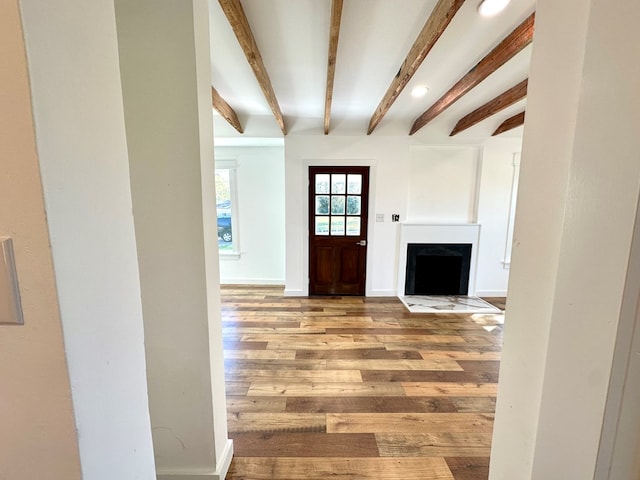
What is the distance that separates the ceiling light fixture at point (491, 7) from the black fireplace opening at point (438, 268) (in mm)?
2862

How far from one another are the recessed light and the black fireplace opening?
2.02 meters

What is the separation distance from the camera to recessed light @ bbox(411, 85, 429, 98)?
8.77ft

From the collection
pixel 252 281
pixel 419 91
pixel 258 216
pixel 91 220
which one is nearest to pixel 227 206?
pixel 258 216

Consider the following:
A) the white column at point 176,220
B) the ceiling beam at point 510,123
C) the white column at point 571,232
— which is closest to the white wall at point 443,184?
the ceiling beam at point 510,123

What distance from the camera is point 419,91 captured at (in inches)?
108

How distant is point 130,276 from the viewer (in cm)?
61

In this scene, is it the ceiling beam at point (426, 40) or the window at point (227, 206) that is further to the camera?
the window at point (227, 206)

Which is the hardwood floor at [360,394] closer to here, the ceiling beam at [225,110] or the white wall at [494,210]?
the white wall at [494,210]

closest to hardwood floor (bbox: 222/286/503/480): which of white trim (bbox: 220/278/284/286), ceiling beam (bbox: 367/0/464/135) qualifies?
white trim (bbox: 220/278/284/286)

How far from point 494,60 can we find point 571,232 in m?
2.01

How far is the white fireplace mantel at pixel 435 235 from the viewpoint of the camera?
4055 millimetres

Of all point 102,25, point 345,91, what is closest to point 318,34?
point 345,91

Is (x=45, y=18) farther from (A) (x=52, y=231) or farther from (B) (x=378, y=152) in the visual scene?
(B) (x=378, y=152)

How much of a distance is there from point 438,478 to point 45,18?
2133 mm
